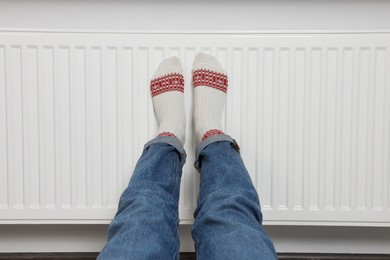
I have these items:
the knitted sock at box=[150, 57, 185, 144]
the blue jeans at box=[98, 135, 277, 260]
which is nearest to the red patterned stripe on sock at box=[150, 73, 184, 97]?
the knitted sock at box=[150, 57, 185, 144]

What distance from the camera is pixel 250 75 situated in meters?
0.89

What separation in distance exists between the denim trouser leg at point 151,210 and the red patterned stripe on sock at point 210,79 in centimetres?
16

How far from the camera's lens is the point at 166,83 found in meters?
0.88

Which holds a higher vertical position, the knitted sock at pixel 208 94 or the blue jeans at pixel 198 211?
the knitted sock at pixel 208 94

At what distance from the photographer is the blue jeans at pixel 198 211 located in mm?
604

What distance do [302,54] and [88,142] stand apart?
53 cm

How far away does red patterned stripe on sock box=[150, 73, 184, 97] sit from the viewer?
875 millimetres

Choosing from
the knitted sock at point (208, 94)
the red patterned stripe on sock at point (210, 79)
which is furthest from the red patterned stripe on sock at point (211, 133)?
Answer: the red patterned stripe on sock at point (210, 79)

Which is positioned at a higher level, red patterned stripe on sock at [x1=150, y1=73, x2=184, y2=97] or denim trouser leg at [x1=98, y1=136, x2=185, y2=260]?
red patterned stripe on sock at [x1=150, y1=73, x2=184, y2=97]

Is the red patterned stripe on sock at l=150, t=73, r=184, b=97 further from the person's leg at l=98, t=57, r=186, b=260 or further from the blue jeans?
the blue jeans

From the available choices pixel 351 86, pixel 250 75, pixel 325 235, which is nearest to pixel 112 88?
pixel 250 75

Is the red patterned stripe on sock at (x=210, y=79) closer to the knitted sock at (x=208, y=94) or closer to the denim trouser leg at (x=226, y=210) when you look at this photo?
the knitted sock at (x=208, y=94)

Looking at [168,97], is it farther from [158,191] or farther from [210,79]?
[158,191]

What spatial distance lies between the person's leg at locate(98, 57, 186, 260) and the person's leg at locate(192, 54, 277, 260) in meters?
0.05
